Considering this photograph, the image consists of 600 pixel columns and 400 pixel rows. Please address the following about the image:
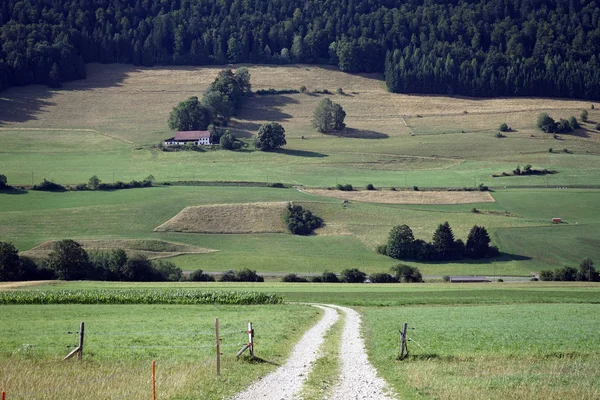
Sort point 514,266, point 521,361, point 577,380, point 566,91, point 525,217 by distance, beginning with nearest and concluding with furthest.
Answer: point 577,380 → point 521,361 → point 514,266 → point 525,217 → point 566,91

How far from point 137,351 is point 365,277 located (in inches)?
2420

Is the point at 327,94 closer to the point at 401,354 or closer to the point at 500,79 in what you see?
the point at 500,79

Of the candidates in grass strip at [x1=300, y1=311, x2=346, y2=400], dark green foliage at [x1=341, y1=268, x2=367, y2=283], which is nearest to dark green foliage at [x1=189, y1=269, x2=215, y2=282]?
dark green foliage at [x1=341, y1=268, x2=367, y2=283]

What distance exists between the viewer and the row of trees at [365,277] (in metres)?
84.8

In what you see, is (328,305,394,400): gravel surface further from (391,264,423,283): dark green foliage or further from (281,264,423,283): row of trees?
(391,264,423,283): dark green foliage

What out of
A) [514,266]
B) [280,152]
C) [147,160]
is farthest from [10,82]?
[514,266]

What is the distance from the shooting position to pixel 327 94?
654 feet

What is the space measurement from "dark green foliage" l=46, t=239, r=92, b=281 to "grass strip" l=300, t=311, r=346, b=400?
56.3m

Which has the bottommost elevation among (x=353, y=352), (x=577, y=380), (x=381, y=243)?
(x=381, y=243)

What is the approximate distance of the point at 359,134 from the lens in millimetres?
170875

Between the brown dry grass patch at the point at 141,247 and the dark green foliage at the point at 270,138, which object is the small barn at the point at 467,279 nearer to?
the brown dry grass patch at the point at 141,247

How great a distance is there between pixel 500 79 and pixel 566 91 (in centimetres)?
1620

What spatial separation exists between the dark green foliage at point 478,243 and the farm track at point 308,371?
6792 centimetres

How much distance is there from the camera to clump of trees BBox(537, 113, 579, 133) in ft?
544
